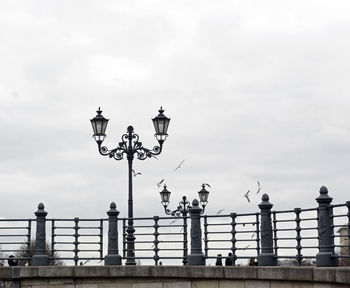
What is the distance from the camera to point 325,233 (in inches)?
563

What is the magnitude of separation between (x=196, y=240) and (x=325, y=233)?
16.4 feet

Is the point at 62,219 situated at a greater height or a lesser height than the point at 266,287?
greater

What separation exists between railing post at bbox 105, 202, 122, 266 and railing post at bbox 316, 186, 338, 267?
Result: 6.92 meters

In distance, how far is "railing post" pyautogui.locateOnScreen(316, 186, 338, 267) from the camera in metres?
14.2

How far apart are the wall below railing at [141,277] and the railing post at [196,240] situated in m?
0.63

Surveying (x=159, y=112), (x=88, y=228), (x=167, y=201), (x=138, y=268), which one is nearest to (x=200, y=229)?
(x=138, y=268)

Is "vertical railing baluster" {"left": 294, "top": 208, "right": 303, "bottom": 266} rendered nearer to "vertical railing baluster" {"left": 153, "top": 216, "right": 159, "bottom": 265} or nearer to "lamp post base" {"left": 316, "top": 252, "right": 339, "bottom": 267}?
"lamp post base" {"left": 316, "top": 252, "right": 339, "bottom": 267}

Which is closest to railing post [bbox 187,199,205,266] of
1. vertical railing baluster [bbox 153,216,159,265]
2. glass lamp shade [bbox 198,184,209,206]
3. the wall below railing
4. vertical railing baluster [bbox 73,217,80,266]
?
the wall below railing

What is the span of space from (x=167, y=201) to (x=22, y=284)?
11.3 meters

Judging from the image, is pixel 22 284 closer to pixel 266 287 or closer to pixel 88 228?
pixel 88 228

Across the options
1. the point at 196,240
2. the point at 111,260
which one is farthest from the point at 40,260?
the point at 196,240

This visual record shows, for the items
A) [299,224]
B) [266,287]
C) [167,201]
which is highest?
[167,201]

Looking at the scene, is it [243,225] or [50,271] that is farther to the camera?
[50,271]

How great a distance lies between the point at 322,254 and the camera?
1423 centimetres
